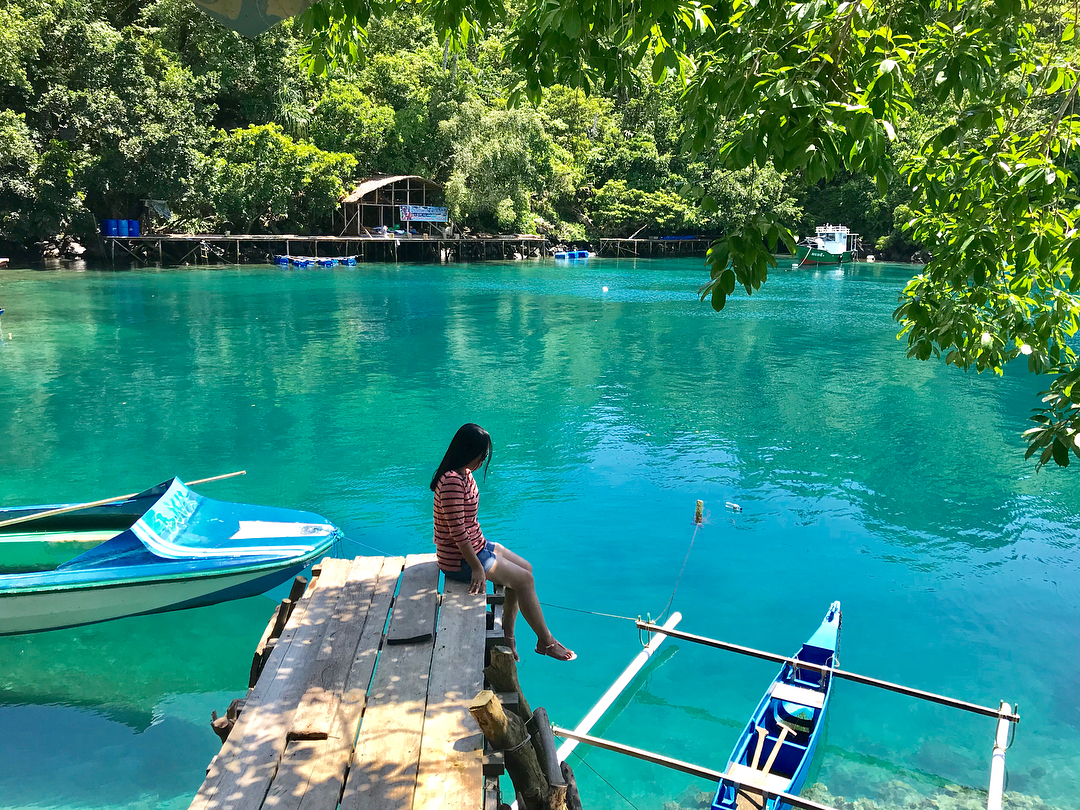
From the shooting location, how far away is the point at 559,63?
524cm

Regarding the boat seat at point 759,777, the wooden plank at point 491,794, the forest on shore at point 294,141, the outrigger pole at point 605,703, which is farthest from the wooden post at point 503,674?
the forest on shore at point 294,141

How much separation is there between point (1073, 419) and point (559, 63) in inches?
141

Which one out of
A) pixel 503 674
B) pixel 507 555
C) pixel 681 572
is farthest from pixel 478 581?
pixel 681 572

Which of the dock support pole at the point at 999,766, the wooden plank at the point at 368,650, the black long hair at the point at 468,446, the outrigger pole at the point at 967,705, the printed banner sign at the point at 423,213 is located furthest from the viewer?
the printed banner sign at the point at 423,213

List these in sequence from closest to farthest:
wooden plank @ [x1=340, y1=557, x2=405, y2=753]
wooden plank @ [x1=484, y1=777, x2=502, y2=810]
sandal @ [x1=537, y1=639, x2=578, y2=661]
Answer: wooden plank @ [x1=484, y1=777, x2=502, y2=810]
wooden plank @ [x1=340, y1=557, x2=405, y2=753]
sandal @ [x1=537, y1=639, x2=578, y2=661]

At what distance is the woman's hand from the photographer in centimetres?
495

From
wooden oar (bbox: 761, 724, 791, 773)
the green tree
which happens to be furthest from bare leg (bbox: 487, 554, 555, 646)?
the green tree

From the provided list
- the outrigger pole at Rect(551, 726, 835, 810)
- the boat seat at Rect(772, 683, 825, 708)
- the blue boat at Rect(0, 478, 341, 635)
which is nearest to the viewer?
the outrigger pole at Rect(551, 726, 835, 810)

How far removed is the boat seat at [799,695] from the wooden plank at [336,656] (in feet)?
10.4

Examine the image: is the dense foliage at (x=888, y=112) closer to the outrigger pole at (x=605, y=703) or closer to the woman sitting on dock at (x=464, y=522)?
the woman sitting on dock at (x=464, y=522)

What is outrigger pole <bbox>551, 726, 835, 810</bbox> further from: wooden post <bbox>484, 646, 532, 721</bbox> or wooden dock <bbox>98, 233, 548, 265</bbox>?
wooden dock <bbox>98, 233, 548, 265</bbox>

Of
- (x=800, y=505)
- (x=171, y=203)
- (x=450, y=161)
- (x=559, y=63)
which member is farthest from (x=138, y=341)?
(x=450, y=161)

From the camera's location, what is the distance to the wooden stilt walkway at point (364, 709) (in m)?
3.27

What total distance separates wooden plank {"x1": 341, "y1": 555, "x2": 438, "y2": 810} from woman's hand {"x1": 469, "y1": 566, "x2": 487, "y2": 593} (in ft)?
2.01
